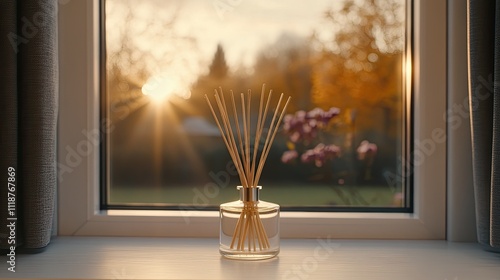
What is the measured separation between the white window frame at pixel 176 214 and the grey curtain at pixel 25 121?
0.17 m

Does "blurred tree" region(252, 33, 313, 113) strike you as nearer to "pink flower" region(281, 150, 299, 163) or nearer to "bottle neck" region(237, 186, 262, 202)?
"pink flower" region(281, 150, 299, 163)

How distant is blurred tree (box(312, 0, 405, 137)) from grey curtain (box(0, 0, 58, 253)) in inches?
25.4

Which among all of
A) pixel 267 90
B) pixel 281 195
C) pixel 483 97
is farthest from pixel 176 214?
pixel 483 97

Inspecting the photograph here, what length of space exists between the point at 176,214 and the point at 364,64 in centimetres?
59

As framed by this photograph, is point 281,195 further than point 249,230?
Yes

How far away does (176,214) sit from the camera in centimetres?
149

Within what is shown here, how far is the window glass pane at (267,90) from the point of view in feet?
5.02

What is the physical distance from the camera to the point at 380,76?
5.03 feet

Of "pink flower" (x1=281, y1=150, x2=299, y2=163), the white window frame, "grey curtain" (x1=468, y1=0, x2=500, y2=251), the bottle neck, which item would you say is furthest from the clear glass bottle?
"grey curtain" (x1=468, y1=0, x2=500, y2=251)

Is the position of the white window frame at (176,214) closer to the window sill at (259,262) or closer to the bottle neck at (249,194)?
the window sill at (259,262)

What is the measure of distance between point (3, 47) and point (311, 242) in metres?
0.78

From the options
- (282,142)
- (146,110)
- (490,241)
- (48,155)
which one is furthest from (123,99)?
(490,241)

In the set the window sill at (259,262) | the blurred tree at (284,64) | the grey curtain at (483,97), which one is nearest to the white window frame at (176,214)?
the window sill at (259,262)

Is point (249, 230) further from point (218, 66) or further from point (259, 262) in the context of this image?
point (218, 66)
